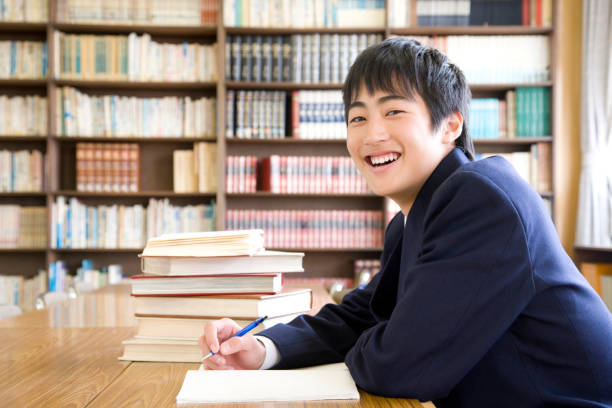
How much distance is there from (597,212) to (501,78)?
1.09 metres

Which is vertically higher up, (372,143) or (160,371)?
(372,143)

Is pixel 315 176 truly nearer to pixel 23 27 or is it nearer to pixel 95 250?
pixel 95 250

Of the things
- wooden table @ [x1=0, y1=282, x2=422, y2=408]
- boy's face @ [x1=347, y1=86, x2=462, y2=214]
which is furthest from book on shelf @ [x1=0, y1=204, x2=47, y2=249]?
boy's face @ [x1=347, y1=86, x2=462, y2=214]

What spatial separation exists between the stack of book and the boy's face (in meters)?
0.26

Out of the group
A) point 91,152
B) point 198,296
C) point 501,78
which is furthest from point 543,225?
point 91,152

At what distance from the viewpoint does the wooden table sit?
2.43 ft

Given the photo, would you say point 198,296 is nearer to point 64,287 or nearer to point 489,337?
point 489,337

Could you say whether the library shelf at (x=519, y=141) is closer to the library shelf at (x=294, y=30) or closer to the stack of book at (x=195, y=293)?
the library shelf at (x=294, y=30)

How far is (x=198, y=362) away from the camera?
0.98 metres

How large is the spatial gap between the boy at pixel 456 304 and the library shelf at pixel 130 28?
3.03 metres

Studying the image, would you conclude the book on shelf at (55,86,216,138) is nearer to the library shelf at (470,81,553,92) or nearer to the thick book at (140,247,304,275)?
the library shelf at (470,81,553,92)

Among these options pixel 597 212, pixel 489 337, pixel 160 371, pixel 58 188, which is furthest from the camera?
pixel 58 188

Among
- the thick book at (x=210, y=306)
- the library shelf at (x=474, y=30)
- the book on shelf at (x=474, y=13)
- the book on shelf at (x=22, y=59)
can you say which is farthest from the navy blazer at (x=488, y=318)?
the book on shelf at (x=22, y=59)

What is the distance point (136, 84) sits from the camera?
3.77m
